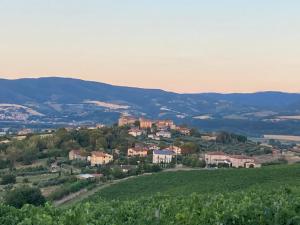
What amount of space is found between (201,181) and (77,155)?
3597 cm

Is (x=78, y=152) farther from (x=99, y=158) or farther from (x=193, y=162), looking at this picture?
(x=193, y=162)

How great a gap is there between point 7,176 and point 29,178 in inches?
153

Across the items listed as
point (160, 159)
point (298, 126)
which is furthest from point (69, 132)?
point (298, 126)

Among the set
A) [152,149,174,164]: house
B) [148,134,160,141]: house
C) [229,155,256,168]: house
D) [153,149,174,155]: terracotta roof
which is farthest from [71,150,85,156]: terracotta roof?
[148,134,160,141]: house

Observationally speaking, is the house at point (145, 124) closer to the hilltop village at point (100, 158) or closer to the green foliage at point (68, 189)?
the hilltop village at point (100, 158)

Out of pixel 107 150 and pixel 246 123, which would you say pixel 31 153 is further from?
pixel 246 123

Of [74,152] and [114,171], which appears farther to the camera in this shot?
[74,152]

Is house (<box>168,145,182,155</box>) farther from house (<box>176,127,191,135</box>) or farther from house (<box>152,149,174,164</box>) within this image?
house (<box>176,127,191,135</box>)

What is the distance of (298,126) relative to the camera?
16962cm

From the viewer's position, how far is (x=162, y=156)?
230 feet

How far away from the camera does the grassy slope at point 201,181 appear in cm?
3242

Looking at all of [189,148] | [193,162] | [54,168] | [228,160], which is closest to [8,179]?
[54,168]

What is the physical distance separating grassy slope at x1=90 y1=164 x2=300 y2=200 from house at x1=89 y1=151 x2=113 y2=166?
20.9 metres

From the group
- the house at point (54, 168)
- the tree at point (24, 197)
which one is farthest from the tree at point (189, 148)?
the tree at point (24, 197)
